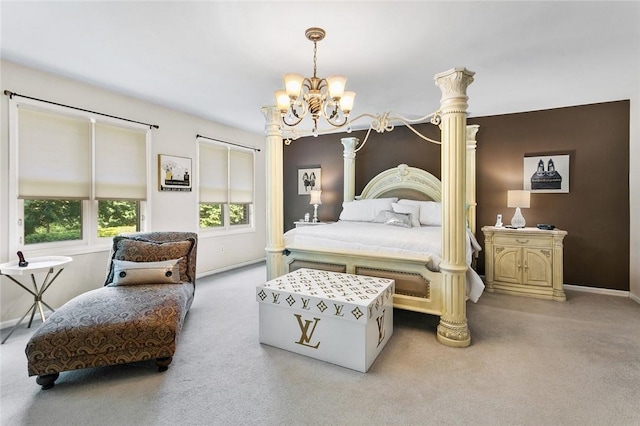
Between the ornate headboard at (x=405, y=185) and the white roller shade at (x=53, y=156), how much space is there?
12.9 feet

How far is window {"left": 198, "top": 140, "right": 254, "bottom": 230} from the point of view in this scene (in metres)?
4.96

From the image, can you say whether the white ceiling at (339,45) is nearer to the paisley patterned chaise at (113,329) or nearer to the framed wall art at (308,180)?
the paisley patterned chaise at (113,329)

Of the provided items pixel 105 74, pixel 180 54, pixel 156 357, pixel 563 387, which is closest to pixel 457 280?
pixel 563 387

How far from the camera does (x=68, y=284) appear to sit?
3320 mm

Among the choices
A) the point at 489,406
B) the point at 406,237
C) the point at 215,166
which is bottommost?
the point at 489,406

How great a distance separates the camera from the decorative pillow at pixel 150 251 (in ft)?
9.57

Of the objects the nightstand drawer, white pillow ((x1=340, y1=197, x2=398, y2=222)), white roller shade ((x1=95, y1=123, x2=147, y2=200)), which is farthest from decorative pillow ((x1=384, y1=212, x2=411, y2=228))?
white roller shade ((x1=95, y1=123, x2=147, y2=200))

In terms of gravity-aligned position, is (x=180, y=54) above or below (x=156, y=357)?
above

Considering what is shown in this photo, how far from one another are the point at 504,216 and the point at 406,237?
2416 mm

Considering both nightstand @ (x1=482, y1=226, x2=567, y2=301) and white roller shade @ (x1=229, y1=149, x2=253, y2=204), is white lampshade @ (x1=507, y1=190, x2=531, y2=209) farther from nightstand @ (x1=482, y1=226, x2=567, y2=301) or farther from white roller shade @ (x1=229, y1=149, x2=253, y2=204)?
white roller shade @ (x1=229, y1=149, x2=253, y2=204)

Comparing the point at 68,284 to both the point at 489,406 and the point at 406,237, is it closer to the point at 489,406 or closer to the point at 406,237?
the point at 406,237

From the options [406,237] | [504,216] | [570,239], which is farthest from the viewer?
[504,216]

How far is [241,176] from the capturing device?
562 centimetres

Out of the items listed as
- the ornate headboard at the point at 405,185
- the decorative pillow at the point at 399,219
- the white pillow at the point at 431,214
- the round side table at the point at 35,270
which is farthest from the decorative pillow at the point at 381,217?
the round side table at the point at 35,270
